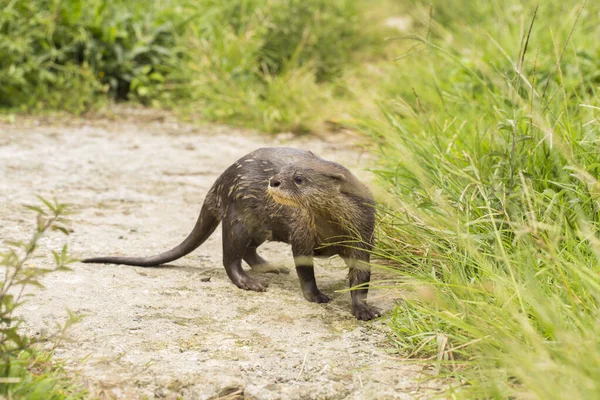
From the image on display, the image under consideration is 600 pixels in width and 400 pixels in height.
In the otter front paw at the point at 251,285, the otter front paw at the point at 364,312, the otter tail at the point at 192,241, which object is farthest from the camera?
the otter tail at the point at 192,241

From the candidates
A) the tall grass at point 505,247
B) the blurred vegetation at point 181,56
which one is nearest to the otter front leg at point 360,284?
the tall grass at point 505,247

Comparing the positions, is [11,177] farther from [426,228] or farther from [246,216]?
[426,228]

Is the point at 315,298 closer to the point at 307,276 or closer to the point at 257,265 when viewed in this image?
the point at 307,276

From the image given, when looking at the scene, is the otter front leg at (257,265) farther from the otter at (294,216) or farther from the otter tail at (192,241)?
the otter tail at (192,241)

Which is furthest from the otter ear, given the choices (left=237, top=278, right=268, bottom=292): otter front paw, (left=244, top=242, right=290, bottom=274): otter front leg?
(left=244, top=242, right=290, bottom=274): otter front leg

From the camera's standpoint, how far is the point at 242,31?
332 inches

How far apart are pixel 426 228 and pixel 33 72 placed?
5327 mm

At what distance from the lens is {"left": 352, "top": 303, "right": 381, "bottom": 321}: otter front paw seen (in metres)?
3.28

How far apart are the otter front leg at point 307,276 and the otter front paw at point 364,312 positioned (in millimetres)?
A: 226

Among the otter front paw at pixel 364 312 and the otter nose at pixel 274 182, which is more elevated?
the otter nose at pixel 274 182

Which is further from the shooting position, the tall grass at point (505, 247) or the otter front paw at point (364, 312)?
the otter front paw at point (364, 312)

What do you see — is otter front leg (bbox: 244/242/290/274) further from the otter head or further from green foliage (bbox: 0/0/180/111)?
green foliage (bbox: 0/0/180/111)

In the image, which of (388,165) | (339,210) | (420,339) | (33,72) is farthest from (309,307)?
(33,72)

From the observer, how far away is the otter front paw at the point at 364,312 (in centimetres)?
328
